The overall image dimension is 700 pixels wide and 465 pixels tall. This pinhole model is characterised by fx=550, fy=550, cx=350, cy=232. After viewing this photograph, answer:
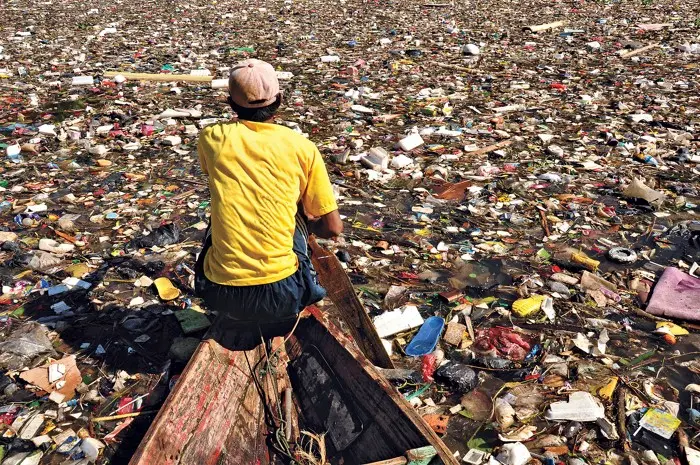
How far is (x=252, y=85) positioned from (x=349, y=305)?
4.88ft

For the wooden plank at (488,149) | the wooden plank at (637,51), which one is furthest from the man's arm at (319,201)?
the wooden plank at (637,51)

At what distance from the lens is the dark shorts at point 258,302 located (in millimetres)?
2686

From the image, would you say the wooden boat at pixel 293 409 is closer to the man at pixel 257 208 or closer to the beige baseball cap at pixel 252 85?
the man at pixel 257 208

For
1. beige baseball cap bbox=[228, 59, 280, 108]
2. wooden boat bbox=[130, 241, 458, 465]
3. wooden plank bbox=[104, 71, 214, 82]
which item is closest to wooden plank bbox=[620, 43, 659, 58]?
wooden plank bbox=[104, 71, 214, 82]

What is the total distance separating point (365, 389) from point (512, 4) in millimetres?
15564

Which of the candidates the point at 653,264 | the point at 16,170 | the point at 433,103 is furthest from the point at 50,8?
the point at 653,264

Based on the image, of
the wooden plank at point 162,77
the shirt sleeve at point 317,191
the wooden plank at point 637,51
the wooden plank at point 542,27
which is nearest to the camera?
the shirt sleeve at point 317,191

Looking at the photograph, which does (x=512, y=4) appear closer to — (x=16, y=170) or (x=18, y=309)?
(x=16, y=170)

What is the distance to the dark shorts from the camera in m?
2.69

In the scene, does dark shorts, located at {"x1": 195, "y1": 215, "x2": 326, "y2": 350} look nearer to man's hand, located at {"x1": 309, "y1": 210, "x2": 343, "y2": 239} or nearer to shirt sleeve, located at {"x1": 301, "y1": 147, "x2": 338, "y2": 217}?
man's hand, located at {"x1": 309, "y1": 210, "x2": 343, "y2": 239}

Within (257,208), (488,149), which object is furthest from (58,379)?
(488,149)

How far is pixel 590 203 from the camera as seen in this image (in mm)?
5145

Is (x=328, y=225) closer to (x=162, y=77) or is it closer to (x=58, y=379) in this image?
(x=58, y=379)

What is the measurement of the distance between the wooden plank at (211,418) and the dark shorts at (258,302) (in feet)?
0.33
